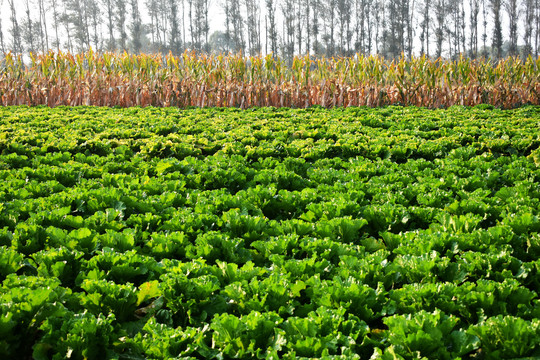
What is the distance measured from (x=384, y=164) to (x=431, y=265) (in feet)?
8.44

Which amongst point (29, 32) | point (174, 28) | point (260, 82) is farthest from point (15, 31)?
point (260, 82)

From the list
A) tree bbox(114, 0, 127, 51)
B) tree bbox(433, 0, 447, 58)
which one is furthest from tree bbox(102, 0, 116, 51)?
tree bbox(433, 0, 447, 58)

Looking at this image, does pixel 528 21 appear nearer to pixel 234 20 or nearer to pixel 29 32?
pixel 234 20

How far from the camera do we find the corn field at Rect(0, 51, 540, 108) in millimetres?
10008

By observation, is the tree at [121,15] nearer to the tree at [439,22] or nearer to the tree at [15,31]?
the tree at [15,31]

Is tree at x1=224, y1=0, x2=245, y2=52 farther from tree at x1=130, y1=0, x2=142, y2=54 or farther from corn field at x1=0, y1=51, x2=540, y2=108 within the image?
corn field at x1=0, y1=51, x2=540, y2=108

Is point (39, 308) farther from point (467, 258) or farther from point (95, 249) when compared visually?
point (467, 258)

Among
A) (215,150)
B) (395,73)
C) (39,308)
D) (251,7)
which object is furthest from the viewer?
(251,7)

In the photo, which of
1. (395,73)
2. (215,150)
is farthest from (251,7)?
(215,150)

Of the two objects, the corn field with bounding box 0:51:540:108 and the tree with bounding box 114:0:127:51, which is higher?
the tree with bounding box 114:0:127:51

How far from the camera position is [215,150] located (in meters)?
5.48

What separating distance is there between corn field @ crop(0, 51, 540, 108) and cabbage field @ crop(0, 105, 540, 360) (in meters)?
5.29

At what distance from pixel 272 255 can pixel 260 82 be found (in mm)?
8605

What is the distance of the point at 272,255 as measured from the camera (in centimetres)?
229
